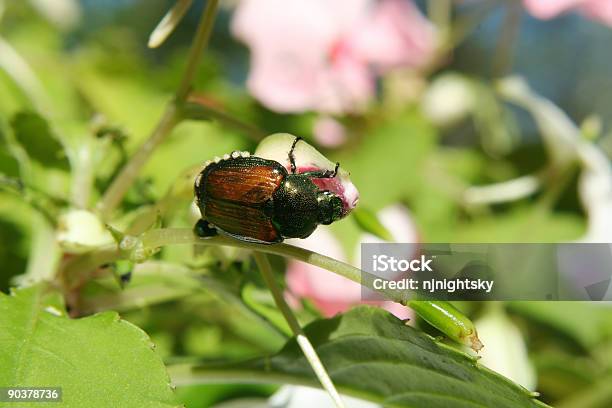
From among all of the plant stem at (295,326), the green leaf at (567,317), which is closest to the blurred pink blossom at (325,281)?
the green leaf at (567,317)

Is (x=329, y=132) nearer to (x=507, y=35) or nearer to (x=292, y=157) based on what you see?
(x=507, y=35)

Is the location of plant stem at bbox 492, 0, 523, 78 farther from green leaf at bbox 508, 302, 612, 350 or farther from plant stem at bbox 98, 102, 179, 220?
plant stem at bbox 98, 102, 179, 220

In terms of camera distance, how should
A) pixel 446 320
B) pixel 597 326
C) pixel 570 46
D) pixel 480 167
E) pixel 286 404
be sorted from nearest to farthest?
pixel 446 320
pixel 286 404
pixel 597 326
pixel 480 167
pixel 570 46

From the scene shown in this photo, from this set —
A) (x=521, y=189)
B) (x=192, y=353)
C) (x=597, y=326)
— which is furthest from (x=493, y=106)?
(x=192, y=353)

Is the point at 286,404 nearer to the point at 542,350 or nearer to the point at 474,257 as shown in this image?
the point at 474,257

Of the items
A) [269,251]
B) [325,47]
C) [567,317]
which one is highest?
[325,47]

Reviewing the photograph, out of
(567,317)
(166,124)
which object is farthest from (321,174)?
(567,317)

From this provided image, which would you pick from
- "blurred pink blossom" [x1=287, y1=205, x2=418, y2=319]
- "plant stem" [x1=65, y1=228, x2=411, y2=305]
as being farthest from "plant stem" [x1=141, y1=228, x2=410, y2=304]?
"blurred pink blossom" [x1=287, y1=205, x2=418, y2=319]
